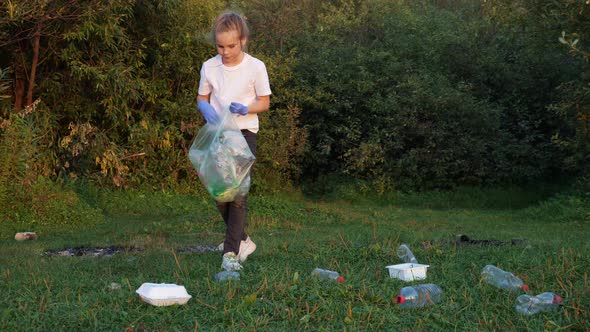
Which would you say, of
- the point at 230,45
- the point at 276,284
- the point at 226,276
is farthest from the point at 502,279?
the point at 230,45

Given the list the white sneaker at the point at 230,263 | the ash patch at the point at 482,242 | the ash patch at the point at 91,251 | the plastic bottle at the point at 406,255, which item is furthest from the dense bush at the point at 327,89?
the plastic bottle at the point at 406,255

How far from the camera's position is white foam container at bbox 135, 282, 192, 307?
3826 mm

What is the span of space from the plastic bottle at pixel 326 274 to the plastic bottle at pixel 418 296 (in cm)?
47

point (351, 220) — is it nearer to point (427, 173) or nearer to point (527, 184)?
point (427, 173)

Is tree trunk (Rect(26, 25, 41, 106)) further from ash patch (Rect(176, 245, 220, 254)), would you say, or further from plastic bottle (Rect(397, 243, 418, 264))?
plastic bottle (Rect(397, 243, 418, 264))

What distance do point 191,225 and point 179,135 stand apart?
2.99 m

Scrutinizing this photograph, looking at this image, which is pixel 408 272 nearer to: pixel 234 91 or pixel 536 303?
pixel 536 303


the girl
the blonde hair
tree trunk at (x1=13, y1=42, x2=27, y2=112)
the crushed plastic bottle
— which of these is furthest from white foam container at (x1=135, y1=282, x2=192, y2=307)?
tree trunk at (x1=13, y1=42, x2=27, y2=112)

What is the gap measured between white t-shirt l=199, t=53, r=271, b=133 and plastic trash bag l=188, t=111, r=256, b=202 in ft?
0.63

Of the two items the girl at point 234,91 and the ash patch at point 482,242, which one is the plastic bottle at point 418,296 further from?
the ash patch at point 482,242

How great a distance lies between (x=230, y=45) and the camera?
199 inches

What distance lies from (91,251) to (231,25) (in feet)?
9.66

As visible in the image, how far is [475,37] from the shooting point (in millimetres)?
14547

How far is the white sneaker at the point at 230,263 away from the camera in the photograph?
4.79m
